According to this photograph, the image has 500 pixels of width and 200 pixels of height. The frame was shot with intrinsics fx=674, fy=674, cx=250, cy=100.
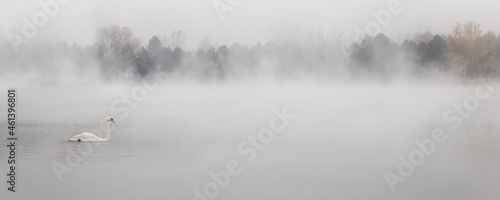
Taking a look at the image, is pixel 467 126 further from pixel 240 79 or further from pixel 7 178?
pixel 240 79

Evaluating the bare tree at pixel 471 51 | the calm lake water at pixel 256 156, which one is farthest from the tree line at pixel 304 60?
the calm lake water at pixel 256 156

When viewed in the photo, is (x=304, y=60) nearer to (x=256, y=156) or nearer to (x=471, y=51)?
(x=471, y=51)

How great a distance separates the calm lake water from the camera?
29.3 ft

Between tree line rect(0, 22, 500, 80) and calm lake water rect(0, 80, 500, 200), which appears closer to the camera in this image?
calm lake water rect(0, 80, 500, 200)

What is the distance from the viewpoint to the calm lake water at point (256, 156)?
29.3 ft

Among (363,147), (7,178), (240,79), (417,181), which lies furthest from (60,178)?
(240,79)

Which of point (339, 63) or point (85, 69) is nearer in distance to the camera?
point (85, 69)

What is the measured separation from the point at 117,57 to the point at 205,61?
6143mm

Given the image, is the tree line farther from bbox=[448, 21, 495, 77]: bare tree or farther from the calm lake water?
the calm lake water

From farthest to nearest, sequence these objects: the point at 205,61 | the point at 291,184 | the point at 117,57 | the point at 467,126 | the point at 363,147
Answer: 1. the point at 205,61
2. the point at 117,57
3. the point at 467,126
4. the point at 363,147
5. the point at 291,184

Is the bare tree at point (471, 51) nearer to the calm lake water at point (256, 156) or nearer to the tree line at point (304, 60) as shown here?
the tree line at point (304, 60)

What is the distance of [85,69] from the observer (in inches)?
1740

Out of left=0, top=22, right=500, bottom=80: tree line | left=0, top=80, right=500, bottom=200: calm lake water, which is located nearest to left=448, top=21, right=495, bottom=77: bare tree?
left=0, top=22, right=500, bottom=80: tree line

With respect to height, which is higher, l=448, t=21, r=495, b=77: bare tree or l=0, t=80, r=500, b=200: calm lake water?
l=448, t=21, r=495, b=77: bare tree
